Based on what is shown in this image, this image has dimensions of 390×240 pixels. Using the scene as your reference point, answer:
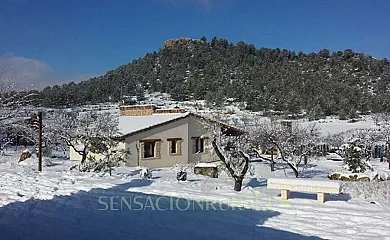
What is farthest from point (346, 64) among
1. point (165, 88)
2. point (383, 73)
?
A: point (165, 88)

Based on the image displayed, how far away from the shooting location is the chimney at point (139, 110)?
26.9 metres

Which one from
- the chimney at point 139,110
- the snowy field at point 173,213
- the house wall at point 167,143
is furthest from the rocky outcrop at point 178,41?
the snowy field at point 173,213

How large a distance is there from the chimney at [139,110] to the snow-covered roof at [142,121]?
0.97 m

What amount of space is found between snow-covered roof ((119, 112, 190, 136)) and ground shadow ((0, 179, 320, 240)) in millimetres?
12634

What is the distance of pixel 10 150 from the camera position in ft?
80.2

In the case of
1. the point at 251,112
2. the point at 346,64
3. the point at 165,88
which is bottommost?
the point at 251,112

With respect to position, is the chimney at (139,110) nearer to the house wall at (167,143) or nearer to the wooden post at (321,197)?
the house wall at (167,143)

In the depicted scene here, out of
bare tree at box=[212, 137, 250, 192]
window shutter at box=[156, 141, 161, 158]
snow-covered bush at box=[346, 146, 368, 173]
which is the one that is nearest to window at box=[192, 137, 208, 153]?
window shutter at box=[156, 141, 161, 158]

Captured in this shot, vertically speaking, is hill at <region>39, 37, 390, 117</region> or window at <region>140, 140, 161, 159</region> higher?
hill at <region>39, 37, 390, 117</region>

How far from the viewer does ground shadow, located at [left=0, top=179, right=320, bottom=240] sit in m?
5.59

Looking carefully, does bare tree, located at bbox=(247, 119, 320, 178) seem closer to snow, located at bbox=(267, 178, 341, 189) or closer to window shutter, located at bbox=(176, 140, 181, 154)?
window shutter, located at bbox=(176, 140, 181, 154)

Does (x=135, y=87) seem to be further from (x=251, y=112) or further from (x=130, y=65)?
(x=251, y=112)

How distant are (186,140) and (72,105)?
2242 cm

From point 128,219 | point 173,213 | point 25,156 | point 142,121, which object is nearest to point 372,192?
point 173,213
